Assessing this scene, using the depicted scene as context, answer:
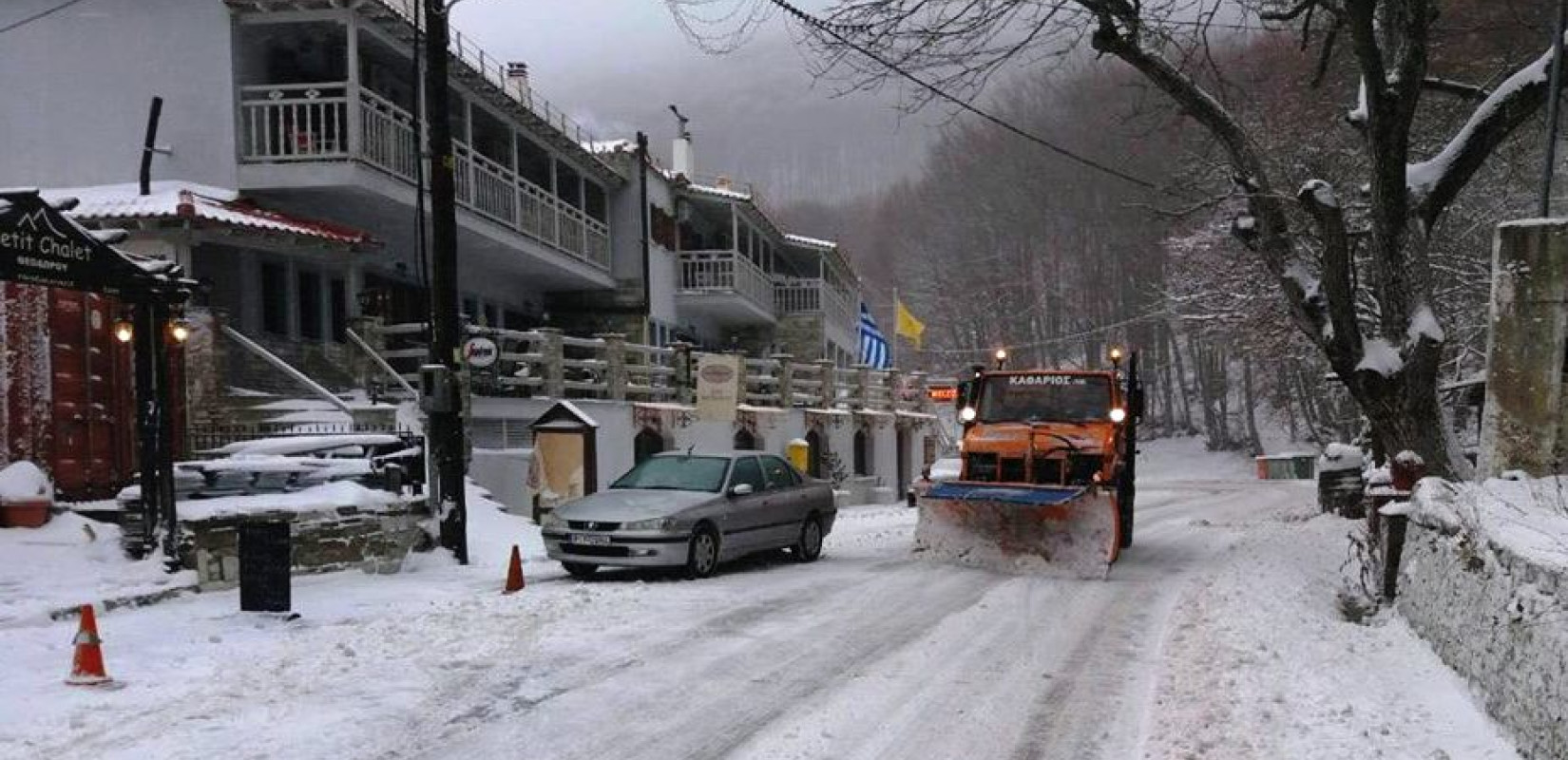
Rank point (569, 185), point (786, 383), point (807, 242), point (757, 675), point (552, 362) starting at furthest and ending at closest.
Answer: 1. point (807, 242)
2. point (569, 185)
3. point (786, 383)
4. point (552, 362)
5. point (757, 675)

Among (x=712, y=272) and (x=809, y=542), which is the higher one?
(x=712, y=272)

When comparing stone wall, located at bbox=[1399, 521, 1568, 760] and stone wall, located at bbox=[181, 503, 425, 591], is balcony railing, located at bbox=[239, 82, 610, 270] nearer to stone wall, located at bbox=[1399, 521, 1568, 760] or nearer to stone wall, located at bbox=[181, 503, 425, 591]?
stone wall, located at bbox=[181, 503, 425, 591]

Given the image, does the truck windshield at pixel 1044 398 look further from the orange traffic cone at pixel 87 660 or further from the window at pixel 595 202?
the window at pixel 595 202

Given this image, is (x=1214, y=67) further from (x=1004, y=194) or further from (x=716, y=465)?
(x=1004, y=194)

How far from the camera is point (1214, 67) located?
41.5 ft

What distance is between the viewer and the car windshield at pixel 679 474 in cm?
1284

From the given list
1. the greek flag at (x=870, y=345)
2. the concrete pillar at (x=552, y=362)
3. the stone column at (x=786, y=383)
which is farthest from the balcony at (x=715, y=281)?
the concrete pillar at (x=552, y=362)

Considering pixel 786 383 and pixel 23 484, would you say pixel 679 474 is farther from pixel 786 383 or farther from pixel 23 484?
pixel 786 383

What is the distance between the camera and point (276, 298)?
18281 mm

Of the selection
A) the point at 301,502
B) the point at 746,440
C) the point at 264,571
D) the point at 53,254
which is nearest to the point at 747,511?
the point at 301,502

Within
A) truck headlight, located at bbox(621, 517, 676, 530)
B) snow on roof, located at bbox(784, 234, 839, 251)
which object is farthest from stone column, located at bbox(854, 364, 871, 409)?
truck headlight, located at bbox(621, 517, 676, 530)

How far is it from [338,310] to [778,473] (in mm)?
10068

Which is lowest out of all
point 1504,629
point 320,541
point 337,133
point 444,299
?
point 320,541

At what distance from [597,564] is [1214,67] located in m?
8.29
